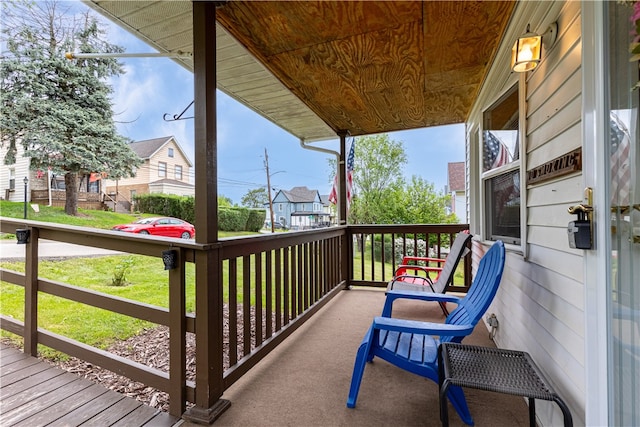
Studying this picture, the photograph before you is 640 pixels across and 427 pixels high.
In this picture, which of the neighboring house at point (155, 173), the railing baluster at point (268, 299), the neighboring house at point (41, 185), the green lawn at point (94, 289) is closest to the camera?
the railing baluster at point (268, 299)

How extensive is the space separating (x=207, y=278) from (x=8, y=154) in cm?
1079

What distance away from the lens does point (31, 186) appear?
24.5ft

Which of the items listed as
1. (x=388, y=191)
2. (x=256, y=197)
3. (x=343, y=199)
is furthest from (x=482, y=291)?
(x=256, y=197)

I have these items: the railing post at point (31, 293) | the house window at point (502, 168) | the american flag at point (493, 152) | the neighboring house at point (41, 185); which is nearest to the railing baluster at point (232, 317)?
the railing post at point (31, 293)

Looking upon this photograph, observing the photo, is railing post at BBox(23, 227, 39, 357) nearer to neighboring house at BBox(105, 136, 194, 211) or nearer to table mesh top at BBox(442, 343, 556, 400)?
table mesh top at BBox(442, 343, 556, 400)

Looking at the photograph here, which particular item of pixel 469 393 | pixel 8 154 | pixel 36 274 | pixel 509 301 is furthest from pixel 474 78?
pixel 8 154

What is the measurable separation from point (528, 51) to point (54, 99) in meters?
11.7

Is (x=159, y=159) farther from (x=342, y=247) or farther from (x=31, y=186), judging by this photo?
(x=342, y=247)

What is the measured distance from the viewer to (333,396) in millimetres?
1760

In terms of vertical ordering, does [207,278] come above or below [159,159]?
below

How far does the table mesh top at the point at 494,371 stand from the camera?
1.11 m

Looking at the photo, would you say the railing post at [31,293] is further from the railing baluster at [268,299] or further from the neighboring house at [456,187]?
the neighboring house at [456,187]

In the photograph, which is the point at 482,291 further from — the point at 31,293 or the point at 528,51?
the point at 31,293

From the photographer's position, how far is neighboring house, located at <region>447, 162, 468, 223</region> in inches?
522
